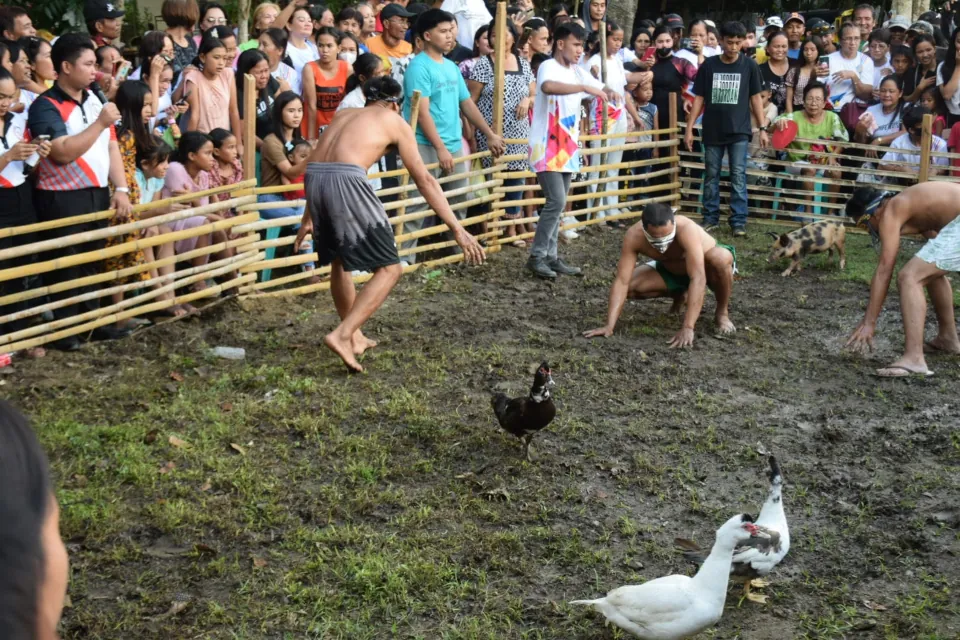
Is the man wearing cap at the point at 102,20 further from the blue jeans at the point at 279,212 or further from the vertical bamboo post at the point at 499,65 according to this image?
the vertical bamboo post at the point at 499,65

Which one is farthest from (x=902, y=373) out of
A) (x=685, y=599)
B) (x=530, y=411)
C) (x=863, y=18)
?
(x=863, y=18)

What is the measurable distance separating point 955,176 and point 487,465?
25.4ft

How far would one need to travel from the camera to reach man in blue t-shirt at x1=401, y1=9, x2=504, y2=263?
8.75m

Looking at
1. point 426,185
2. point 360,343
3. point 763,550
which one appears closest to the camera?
point 763,550

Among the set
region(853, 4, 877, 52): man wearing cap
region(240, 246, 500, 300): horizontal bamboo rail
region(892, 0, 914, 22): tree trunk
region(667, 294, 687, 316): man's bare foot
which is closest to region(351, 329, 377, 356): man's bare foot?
region(240, 246, 500, 300): horizontal bamboo rail

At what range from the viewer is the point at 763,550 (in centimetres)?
410

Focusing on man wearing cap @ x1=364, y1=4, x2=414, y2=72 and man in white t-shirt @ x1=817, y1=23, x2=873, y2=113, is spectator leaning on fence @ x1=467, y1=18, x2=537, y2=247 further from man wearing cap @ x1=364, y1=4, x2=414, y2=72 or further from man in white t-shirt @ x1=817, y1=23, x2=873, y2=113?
man in white t-shirt @ x1=817, y1=23, x2=873, y2=113

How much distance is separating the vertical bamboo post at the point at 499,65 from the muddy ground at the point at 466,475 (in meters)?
2.66

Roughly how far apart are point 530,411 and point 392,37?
5656mm

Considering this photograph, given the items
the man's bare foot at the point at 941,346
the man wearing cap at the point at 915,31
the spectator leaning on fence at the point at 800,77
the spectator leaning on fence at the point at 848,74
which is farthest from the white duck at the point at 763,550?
the man wearing cap at the point at 915,31

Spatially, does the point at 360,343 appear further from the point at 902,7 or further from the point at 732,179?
the point at 902,7

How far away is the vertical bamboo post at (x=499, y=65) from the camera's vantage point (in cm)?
939

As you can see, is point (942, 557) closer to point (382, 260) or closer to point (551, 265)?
point (382, 260)

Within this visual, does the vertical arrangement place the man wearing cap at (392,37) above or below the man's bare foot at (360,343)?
above
